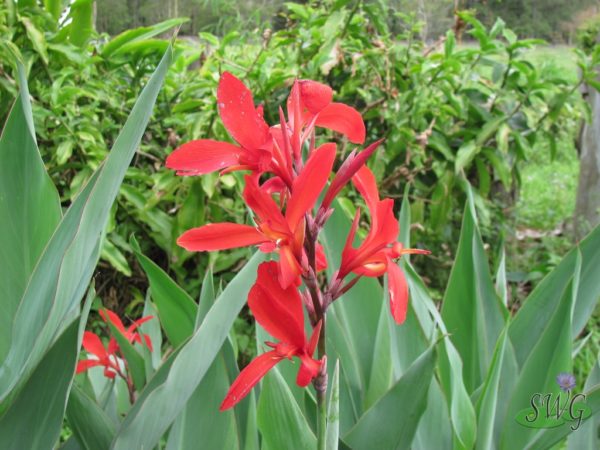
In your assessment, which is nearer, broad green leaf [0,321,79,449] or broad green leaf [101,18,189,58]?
broad green leaf [0,321,79,449]

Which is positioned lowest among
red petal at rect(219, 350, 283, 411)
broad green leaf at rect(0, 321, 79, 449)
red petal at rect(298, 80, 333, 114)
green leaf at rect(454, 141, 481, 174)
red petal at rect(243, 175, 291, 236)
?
green leaf at rect(454, 141, 481, 174)

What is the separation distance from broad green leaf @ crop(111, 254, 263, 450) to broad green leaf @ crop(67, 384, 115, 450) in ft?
0.25

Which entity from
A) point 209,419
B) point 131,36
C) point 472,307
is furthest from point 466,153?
point 209,419

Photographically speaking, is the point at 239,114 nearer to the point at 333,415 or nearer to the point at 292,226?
the point at 292,226

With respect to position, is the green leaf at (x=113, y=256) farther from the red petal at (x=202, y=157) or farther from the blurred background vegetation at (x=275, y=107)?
the red petal at (x=202, y=157)

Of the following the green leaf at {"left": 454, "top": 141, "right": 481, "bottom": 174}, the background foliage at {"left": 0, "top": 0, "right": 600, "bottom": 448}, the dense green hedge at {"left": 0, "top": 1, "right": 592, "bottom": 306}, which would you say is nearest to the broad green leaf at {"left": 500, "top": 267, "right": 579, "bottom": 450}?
the background foliage at {"left": 0, "top": 0, "right": 600, "bottom": 448}

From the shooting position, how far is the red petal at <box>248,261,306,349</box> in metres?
0.48

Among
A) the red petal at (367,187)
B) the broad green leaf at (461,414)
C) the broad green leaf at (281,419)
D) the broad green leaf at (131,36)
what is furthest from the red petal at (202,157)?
the broad green leaf at (131,36)

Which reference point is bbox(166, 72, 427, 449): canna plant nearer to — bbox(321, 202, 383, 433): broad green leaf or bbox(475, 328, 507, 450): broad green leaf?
bbox(475, 328, 507, 450): broad green leaf

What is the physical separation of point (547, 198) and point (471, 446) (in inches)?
165

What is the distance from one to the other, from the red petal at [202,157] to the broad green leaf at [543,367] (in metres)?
0.46

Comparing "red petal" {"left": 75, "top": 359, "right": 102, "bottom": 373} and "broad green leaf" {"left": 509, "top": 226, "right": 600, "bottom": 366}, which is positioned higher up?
"broad green leaf" {"left": 509, "top": 226, "right": 600, "bottom": 366}

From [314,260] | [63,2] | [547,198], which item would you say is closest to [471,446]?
[314,260]

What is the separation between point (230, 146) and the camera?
1.77ft
